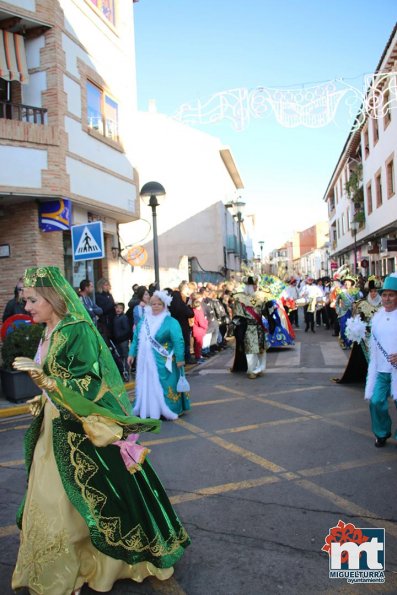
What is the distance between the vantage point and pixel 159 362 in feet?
22.2

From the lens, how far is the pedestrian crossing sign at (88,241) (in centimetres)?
908

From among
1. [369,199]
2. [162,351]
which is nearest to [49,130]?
[162,351]

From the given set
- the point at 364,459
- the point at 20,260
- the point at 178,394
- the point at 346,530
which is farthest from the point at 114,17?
the point at 346,530

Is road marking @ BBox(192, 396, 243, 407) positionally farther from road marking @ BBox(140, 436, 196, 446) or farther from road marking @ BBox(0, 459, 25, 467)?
road marking @ BBox(0, 459, 25, 467)

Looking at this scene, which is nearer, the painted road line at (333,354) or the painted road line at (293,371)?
the painted road line at (293,371)

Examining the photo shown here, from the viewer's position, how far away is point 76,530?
275 centimetres

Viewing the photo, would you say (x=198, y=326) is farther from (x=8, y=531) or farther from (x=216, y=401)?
(x=8, y=531)

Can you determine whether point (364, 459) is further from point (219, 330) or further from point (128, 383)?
point (219, 330)

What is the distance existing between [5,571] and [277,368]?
810cm

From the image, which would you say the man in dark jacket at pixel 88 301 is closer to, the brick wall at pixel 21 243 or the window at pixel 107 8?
the brick wall at pixel 21 243

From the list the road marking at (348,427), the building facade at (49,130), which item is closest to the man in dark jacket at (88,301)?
the building facade at (49,130)

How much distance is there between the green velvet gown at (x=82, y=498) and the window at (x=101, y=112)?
464 inches

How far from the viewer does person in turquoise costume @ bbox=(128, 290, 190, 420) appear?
265 inches

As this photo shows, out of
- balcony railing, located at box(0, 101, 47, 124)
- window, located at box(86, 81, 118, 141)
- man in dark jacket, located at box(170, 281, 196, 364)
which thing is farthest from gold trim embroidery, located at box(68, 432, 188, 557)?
window, located at box(86, 81, 118, 141)
